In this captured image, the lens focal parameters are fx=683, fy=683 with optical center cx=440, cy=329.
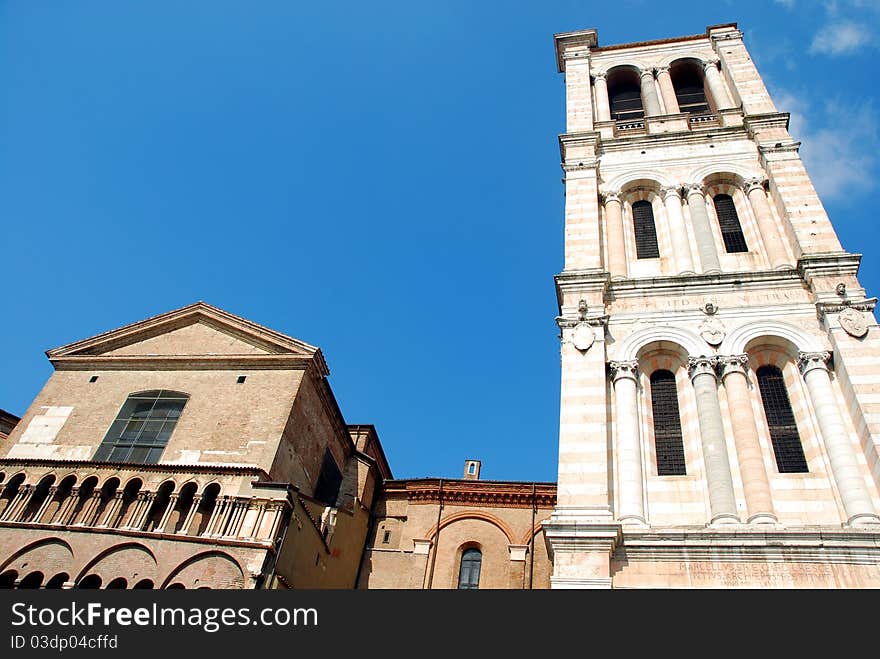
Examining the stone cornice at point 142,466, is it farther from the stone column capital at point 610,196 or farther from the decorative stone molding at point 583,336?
the stone column capital at point 610,196

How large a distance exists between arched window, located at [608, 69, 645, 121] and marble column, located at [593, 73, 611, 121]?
0.51 metres

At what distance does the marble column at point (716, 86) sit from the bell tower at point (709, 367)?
3.13ft

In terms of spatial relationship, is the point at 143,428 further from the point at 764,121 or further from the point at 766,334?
the point at 764,121

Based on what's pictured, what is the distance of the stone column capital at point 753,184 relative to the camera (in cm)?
2138

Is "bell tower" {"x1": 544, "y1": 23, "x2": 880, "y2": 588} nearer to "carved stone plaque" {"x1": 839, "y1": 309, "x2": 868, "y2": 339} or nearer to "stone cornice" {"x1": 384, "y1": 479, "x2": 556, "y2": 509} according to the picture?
"carved stone plaque" {"x1": 839, "y1": 309, "x2": 868, "y2": 339}

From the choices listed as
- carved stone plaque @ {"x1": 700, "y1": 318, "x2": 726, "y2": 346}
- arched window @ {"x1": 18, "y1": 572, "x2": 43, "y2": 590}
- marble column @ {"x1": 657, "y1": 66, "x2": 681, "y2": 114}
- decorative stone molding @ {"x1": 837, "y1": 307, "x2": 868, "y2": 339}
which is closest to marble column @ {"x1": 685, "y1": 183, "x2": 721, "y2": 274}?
carved stone plaque @ {"x1": 700, "y1": 318, "x2": 726, "y2": 346}

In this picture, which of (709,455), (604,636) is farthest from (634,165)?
(604,636)

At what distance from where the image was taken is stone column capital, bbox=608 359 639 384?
16406 mm

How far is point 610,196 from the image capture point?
2206cm

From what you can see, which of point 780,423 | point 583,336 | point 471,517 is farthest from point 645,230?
point 471,517

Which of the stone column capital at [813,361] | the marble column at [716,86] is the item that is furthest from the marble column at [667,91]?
the stone column capital at [813,361]

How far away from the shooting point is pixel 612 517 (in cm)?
1335

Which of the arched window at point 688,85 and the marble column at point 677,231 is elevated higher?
the arched window at point 688,85

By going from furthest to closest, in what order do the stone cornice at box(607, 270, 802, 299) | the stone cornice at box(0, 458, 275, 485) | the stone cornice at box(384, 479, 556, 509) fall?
the stone cornice at box(384, 479, 556, 509), the stone cornice at box(607, 270, 802, 299), the stone cornice at box(0, 458, 275, 485)
